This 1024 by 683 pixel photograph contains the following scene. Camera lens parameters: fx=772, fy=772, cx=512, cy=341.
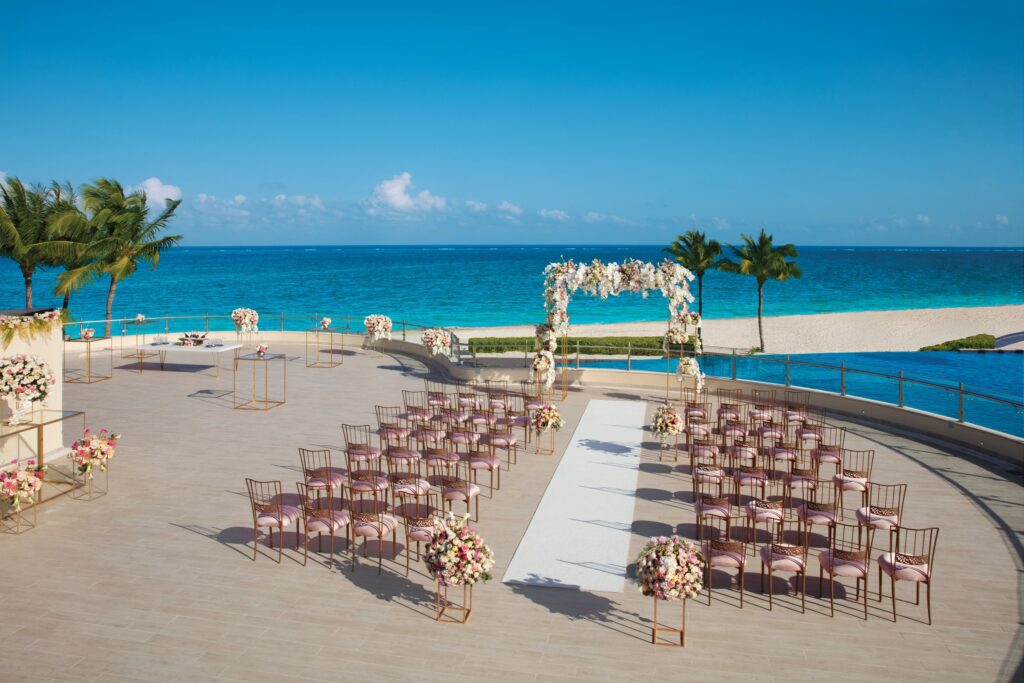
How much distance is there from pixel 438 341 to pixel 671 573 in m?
18.4

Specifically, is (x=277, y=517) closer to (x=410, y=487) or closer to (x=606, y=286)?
(x=410, y=487)

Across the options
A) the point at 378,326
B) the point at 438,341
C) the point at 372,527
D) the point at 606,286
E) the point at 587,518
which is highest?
the point at 606,286

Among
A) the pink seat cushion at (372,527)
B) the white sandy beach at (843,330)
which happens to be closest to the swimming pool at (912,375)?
the white sandy beach at (843,330)

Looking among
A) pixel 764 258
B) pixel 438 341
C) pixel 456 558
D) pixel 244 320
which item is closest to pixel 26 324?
pixel 456 558

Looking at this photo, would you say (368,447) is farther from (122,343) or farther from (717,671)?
(122,343)

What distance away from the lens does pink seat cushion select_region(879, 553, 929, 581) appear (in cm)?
954

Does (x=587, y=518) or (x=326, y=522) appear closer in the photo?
(x=326, y=522)

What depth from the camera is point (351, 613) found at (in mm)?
9578

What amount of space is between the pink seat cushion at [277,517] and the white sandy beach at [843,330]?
42833mm

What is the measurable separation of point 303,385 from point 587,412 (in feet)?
31.2

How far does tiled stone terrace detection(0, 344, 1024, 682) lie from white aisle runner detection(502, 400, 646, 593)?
30 cm

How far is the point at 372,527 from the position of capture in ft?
36.0

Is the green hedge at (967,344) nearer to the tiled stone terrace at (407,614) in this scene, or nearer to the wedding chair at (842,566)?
the tiled stone terrace at (407,614)

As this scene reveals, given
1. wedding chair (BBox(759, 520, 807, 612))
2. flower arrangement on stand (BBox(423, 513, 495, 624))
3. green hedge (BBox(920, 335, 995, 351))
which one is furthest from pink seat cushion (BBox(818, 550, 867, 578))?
green hedge (BBox(920, 335, 995, 351))
